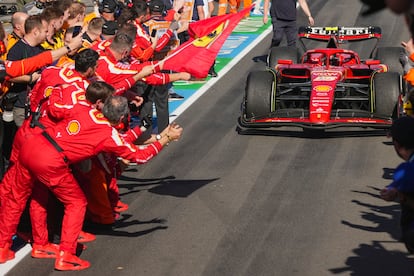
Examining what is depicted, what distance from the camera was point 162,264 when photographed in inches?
308

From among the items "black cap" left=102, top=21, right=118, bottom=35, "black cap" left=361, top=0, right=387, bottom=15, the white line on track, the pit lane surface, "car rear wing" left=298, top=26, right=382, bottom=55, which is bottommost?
the white line on track

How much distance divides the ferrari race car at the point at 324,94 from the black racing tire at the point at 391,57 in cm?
94

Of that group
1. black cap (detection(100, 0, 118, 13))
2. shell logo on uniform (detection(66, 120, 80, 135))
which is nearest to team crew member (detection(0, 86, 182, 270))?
shell logo on uniform (detection(66, 120, 80, 135))

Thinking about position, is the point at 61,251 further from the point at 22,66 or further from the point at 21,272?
the point at 22,66

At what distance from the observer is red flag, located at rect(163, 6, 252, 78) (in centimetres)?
973

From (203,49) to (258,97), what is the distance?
2.62m

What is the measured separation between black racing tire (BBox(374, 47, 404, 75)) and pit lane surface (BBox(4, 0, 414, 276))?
7.41 ft

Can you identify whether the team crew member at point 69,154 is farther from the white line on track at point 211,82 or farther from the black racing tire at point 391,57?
the black racing tire at point 391,57

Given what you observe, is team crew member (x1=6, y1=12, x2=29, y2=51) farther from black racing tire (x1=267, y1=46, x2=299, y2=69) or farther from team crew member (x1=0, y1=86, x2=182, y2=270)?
black racing tire (x1=267, y1=46, x2=299, y2=69)

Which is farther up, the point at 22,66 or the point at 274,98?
the point at 22,66

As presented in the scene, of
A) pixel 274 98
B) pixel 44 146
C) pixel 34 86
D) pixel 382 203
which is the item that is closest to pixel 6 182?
pixel 44 146

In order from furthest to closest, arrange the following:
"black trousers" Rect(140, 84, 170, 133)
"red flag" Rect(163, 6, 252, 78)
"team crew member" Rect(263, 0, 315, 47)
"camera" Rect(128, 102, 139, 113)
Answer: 1. "team crew member" Rect(263, 0, 315, 47)
2. "black trousers" Rect(140, 84, 170, 133)
3. "camera" Rect(128, 102, 139, 113)
4. "red flag" Rect(163, 6, 252, 78)

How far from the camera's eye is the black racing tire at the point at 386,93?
38.9 ft

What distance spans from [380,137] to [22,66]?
18.2ft
